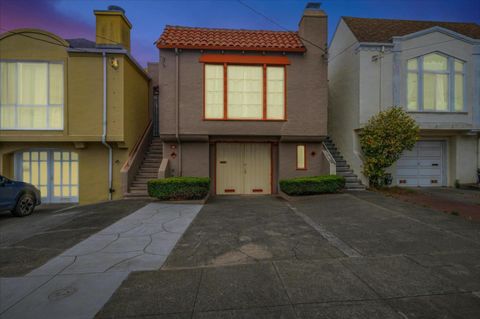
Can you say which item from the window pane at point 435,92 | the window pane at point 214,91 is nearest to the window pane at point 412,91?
the window pane at point 435,92

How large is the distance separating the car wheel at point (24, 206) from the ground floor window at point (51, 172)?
2.92 meters

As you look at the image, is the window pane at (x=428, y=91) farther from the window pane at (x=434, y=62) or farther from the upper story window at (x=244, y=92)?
the upper story window at (x=244, y=92)

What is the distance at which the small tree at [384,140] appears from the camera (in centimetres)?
973

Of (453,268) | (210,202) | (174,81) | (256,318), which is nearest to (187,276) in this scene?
(256,318)

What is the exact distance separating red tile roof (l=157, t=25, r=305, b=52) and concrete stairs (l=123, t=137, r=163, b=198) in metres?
5.18

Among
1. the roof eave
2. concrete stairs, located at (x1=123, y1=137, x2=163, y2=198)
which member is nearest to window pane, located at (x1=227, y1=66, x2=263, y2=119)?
the roof eave

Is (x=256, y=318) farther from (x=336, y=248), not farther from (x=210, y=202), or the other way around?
(x=210, y=202)

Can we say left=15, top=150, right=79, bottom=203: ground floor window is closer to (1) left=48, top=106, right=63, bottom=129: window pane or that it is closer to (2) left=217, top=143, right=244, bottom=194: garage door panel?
(1) left=48, top=106, right=63, bottom=129: window pane

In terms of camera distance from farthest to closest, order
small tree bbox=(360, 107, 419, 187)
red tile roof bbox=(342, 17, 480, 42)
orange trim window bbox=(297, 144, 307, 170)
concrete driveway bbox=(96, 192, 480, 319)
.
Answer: red tile roof bbox=(342, 17, 480, 42) < orange trim window bbox=(297, 144, 307, 170) < small tree bbox=(360, 107, 419, 187) < concrete driveway bbox=(96, 192, 480, 319)

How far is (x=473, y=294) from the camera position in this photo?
2980mm

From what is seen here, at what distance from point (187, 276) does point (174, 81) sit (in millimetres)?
8477

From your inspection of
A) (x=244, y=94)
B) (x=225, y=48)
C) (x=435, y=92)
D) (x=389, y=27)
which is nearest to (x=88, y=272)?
(x=244, y=94)

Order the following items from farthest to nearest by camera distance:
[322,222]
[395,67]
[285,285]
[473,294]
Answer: [395,67] < [322,222] < [285,285] < [473,294]

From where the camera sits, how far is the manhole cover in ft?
9.93
